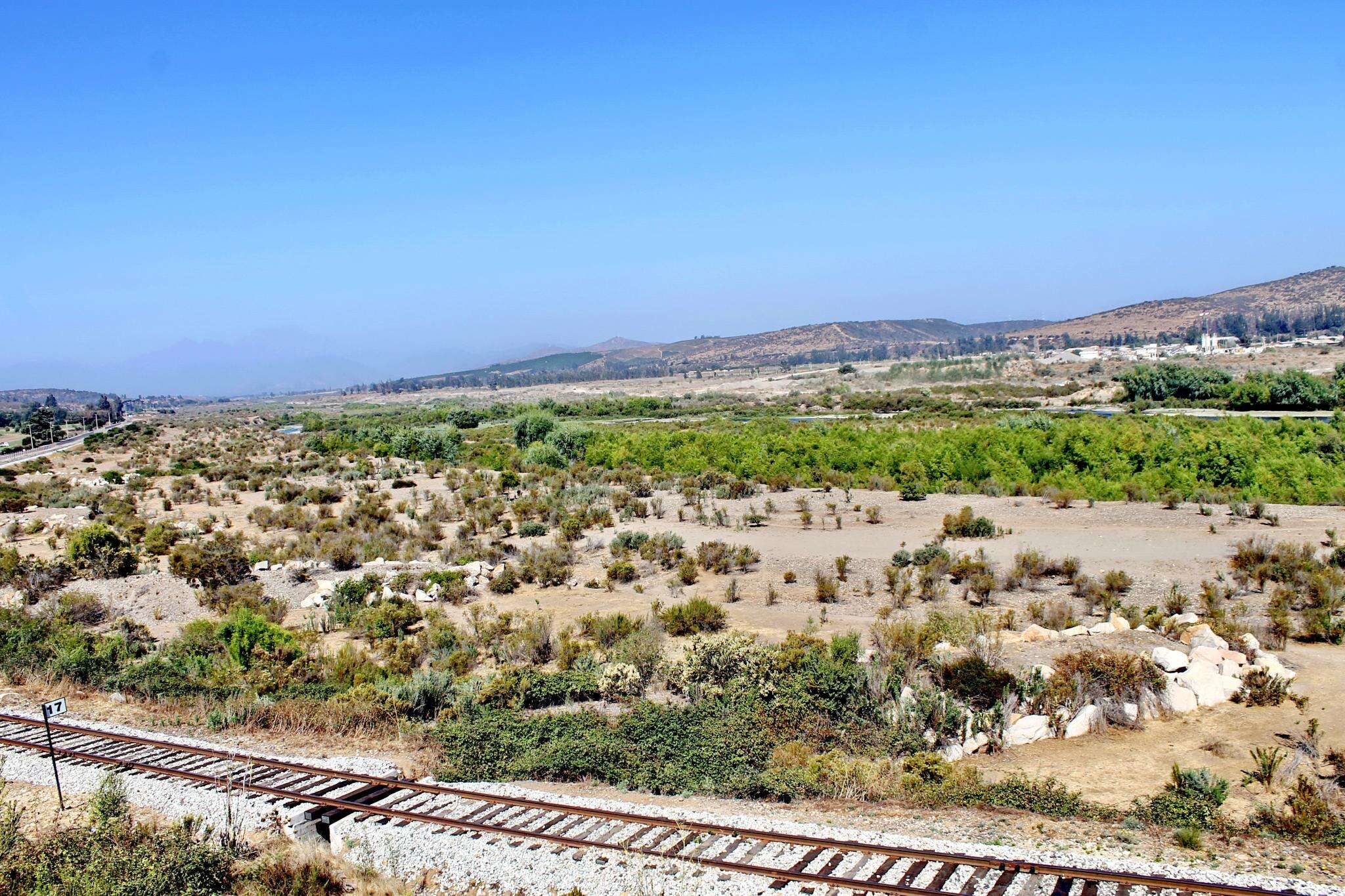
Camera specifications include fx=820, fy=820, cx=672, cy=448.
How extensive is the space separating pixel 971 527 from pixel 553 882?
18153mm

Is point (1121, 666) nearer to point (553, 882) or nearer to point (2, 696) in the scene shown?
point (553, 882)

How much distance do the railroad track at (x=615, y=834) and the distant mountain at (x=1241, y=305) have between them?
188376 mm

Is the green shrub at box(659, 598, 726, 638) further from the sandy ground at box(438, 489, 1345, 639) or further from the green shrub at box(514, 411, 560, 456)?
the green shrub at box(514, 411, 560, 456)

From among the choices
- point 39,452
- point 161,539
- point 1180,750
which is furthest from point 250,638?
point 39,452

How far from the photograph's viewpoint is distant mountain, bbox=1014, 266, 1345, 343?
165 meters

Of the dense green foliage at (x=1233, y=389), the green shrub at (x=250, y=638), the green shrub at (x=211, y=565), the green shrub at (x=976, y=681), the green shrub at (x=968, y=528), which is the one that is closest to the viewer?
the green shrub at (x=976, y=681)

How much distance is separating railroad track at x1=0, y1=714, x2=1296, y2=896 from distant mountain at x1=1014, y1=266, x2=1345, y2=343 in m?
188

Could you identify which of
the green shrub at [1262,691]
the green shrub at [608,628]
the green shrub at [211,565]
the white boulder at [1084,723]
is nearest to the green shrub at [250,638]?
the green shrub at [608,628]

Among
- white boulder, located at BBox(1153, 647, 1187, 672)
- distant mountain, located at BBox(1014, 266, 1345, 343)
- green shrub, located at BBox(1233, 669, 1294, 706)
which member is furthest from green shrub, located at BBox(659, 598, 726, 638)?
distant mountain, located at BBox(1014, 266, 1345, 343)

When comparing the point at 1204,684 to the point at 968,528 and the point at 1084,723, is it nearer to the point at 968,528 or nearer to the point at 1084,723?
the point at 1084,723

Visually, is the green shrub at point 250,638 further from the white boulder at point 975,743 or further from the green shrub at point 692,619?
the white boulder at point 975,743

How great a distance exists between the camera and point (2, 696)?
39.5 ft

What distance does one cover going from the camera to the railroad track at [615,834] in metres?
6.30

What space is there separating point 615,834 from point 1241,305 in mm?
213948
